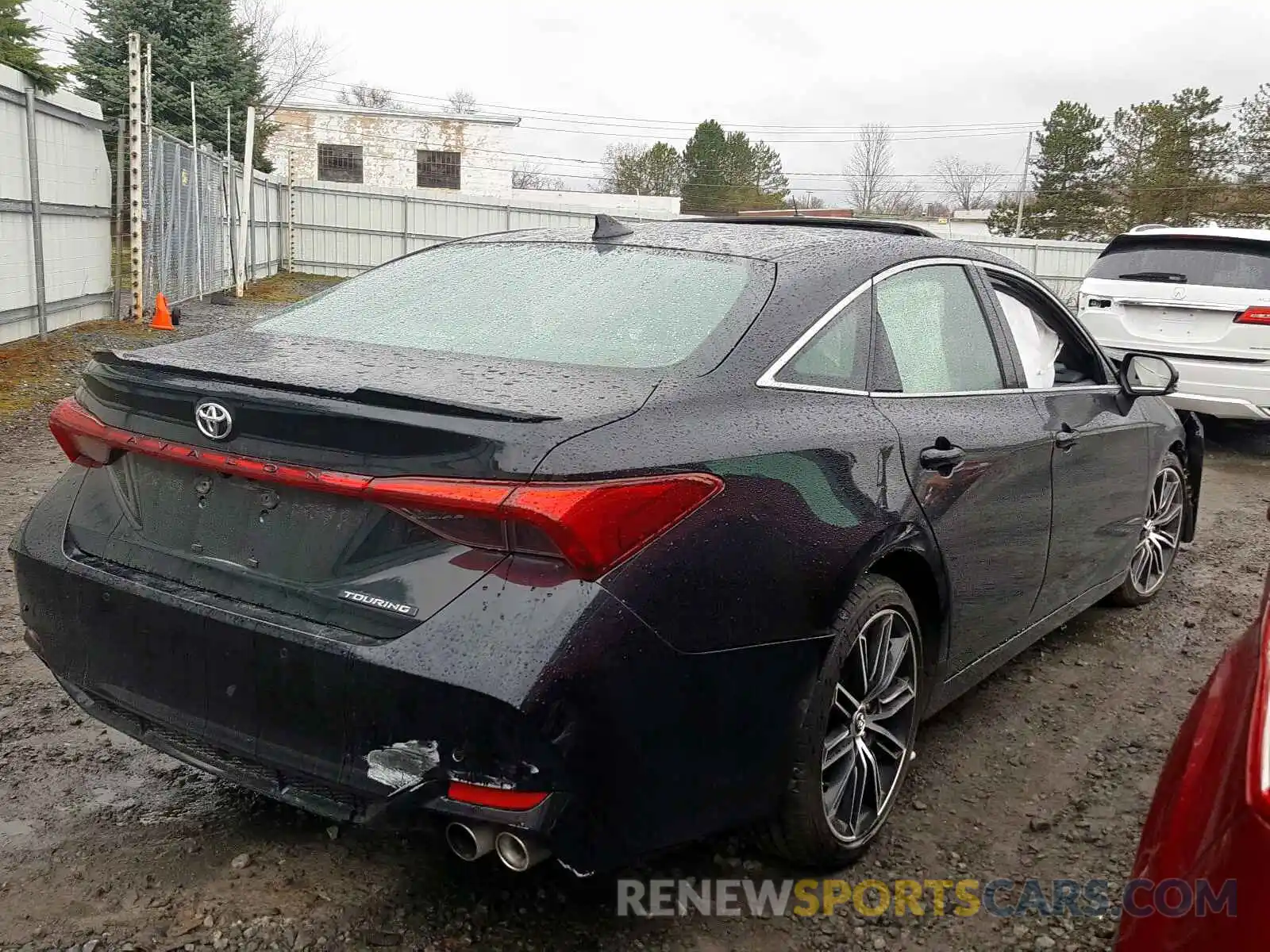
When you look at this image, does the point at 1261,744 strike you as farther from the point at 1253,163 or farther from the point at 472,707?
the point at 1253,163

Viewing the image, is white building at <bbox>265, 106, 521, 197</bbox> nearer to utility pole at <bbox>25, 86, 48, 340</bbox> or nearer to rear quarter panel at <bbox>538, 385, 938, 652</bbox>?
utility pole at <bbox>25, 86, 48, 340</bbox>

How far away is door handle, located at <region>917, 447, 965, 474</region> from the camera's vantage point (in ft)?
9.39

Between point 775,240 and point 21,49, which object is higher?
point 21,49

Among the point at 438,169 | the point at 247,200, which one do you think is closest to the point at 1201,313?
the point at 247,200

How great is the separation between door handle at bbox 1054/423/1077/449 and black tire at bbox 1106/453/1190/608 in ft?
3.74

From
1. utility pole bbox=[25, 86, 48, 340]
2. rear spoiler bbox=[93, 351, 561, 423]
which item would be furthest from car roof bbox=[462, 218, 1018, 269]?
utility pole bbox=[25, 86, 48, 340]

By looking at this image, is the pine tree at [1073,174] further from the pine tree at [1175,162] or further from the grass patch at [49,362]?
the grass patch at [49,362]

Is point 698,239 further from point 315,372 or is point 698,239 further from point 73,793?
point 73,793

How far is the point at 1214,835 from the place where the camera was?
1372 mm

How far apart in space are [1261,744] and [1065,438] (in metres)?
2.38

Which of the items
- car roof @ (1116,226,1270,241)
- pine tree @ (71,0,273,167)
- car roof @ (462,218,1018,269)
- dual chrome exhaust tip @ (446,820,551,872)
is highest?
pine tree @ (71,0,273,167)

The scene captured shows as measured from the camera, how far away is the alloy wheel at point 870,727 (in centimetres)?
266

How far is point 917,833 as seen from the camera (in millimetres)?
3002

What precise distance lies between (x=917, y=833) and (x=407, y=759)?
5.13ft
